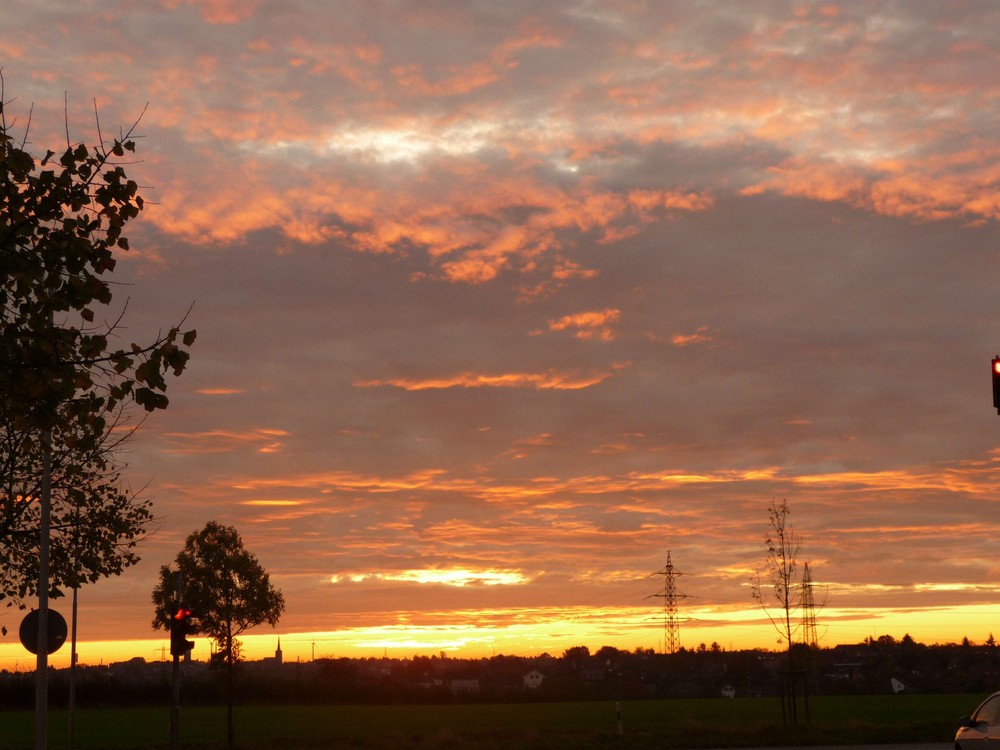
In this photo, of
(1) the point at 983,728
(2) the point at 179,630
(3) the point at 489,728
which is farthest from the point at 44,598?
(3) the point at 489,728

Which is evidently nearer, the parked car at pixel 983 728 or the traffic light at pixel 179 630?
the parked car at pixel 983 728

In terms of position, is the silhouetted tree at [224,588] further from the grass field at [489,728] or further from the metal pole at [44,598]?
the metal pole at [44,598]

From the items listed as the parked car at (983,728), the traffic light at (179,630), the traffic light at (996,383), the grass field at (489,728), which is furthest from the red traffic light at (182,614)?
the traffic light at (996,383)

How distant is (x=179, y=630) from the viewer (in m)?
29.4

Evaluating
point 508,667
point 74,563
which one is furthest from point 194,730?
point 508,667

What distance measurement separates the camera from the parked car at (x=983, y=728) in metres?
20.5

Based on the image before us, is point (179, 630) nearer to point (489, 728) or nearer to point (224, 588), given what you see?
point (224, 588)

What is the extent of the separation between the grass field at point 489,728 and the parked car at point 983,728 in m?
16.9

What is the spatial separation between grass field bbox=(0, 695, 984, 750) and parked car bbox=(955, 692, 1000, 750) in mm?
16860

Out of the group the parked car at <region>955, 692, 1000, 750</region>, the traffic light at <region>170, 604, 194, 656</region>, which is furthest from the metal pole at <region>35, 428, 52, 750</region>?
the parked car at <region>955, 692, 1000, 750</region>

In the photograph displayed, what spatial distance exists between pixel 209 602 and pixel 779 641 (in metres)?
20.3

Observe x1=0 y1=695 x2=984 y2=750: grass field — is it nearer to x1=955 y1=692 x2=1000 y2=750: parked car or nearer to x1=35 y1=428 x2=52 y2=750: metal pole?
x1=955 y1=692 x2=1000 y2=750: parked car

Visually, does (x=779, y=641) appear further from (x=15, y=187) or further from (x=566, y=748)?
(x=15, y=187)

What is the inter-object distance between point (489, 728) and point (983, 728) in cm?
3890
